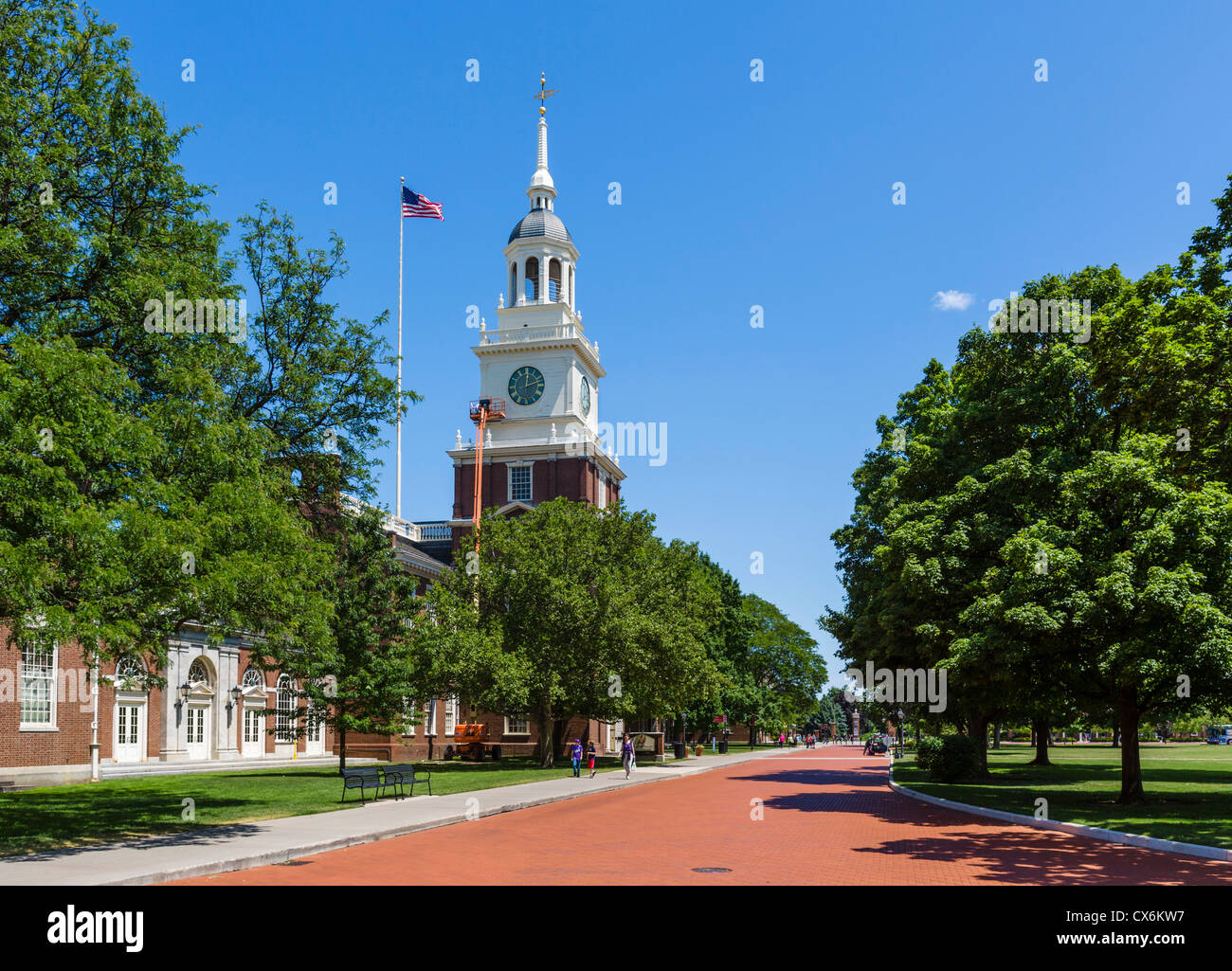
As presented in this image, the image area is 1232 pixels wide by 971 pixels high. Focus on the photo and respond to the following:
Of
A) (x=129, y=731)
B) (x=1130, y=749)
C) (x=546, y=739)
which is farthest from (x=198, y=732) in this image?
(x=1130, y=749)

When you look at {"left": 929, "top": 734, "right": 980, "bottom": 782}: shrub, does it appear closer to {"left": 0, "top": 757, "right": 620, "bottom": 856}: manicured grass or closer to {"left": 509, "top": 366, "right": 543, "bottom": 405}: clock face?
{"left": 0, "top": 757, "right": 620, "bottom": 856}: manicured grass

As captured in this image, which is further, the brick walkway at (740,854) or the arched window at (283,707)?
the arched window at (283,707)

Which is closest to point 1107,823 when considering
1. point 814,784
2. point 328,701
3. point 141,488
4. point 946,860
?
point 946,860

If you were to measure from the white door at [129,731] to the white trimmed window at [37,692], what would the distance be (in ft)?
15.3

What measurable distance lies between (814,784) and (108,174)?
2920cm

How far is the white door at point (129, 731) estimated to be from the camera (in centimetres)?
4434

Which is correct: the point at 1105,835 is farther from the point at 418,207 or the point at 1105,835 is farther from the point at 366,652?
the point at 418,207

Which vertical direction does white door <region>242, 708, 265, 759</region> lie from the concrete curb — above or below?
below

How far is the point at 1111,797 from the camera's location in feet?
91.7

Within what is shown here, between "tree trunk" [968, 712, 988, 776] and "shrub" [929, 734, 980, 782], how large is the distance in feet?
3.71

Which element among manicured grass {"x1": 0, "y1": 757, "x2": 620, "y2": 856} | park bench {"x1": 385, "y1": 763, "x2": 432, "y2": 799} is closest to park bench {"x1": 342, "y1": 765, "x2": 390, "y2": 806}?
park bench {"x1": 385, "y1": 763, "x2": 432, "y2": 799}

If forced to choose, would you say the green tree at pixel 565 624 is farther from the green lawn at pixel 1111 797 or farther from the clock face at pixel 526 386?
the clock face at pixel 526 386

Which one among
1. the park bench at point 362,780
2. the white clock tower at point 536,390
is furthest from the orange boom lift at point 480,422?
the park bench at point 362,780

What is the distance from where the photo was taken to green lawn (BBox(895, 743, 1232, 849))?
20.0 metres
